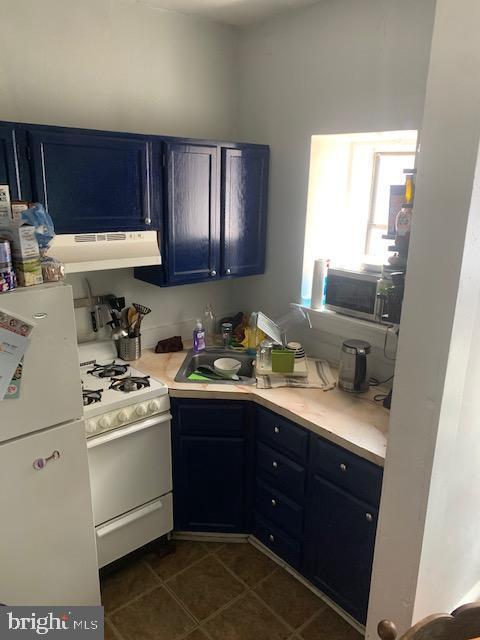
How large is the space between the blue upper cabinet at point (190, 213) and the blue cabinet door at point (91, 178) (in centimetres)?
13

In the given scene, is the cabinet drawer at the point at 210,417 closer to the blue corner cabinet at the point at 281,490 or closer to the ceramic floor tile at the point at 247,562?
the blue corner cabinet at the point at 281,490

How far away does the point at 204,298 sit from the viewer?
3.04 meters

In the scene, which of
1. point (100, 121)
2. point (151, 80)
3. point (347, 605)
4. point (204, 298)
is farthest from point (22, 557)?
point (151, 80)

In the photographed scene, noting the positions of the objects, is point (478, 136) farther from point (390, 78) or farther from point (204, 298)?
point (204, 298)

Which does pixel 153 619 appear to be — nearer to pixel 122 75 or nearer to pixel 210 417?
pixel 210 417

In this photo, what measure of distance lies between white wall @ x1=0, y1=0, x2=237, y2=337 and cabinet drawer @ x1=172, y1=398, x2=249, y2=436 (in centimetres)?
70

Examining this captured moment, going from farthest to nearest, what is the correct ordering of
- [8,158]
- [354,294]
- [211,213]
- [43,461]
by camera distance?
[211,213] → [354,294] → [8,158] → [43,461]

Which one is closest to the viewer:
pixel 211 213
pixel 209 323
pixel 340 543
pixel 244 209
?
pixel 340 543

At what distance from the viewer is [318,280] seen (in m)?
2.61

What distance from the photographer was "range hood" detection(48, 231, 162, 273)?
2.05 m

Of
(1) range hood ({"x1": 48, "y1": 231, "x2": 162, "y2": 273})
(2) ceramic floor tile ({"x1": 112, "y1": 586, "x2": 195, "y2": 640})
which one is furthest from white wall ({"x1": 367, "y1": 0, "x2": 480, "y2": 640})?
(1) range hood ({"x1": 48, "y1": 231, "x2": 162, "y2": 273})

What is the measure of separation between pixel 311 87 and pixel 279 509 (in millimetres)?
2135

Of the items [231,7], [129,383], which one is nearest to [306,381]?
[129,383]

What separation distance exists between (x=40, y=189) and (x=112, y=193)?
0.32 metres
